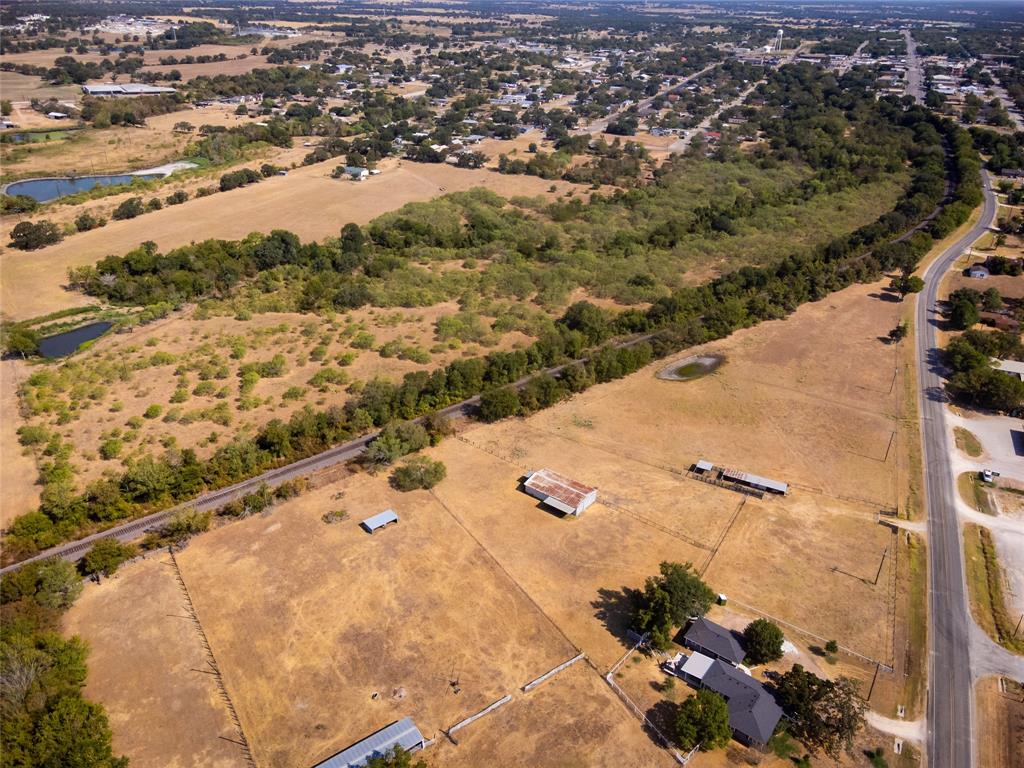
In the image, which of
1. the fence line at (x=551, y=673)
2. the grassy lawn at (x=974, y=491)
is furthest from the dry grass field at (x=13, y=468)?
the grassy lawn at (x=974, y=491)

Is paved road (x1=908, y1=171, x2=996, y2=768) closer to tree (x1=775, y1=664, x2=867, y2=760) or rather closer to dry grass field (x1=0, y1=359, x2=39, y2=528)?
tree (x1=775, y1=664, x2=867, y2=760)

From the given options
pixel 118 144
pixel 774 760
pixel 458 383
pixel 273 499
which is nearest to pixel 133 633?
pixel 273 499

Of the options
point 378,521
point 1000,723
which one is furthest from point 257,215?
point 1000,723

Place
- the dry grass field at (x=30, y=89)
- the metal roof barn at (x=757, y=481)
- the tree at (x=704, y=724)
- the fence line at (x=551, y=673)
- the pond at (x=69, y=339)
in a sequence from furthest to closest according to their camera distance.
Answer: the dry grass field at (x=30, y=89)
the pond at (x=69, y=339)
the metal roof barn at (x=757, y=481)
the fence line at (x=551, y=673)
the tree at (x=704, y=724)

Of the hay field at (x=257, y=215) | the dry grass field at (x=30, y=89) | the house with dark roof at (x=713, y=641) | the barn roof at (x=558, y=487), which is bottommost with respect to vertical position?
the barn roof at (x=558, y=487)

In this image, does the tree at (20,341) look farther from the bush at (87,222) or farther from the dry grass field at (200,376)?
the bush at (87,222)

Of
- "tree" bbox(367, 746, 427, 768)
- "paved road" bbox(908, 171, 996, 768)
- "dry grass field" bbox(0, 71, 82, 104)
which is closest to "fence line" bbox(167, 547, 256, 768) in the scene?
"tree" bbox(367, 746, 427, 768)
